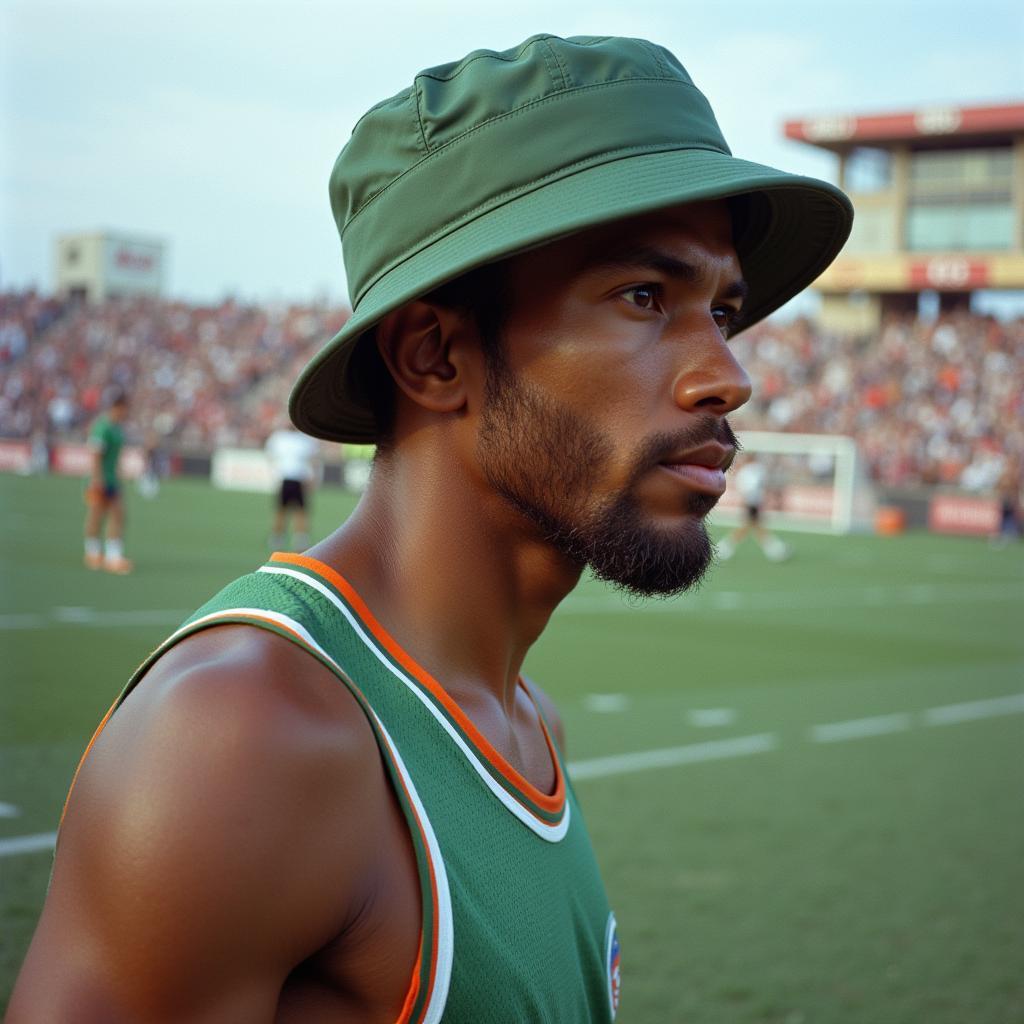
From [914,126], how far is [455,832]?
50.5 m

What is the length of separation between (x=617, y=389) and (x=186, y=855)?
0.76 m

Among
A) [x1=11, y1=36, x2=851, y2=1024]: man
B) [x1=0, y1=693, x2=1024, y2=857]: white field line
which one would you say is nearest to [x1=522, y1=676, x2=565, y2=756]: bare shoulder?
[x1=11, y1=36, x2=851, y2=1024]: man

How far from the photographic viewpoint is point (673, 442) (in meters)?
1.61

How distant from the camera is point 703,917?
515 cm

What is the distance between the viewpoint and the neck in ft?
5.39

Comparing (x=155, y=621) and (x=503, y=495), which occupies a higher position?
(x=503, y=495)

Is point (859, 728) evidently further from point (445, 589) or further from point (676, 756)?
point (445, 589)

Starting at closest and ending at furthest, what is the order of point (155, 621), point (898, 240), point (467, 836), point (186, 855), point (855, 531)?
1. point (186, 855)
2. point (467, 836)
3. point (155, 621)
4. point (855, 531)
5. point (898, 240)

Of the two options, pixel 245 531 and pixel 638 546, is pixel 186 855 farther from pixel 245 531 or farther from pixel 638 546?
pixel 245 531

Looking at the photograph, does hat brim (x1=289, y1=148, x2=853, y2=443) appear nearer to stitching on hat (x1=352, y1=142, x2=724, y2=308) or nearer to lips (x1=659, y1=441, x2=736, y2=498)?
A: stitching on hat (x1=352, y1=142, x2=724, y2=308)

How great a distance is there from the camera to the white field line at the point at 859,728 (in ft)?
28.1

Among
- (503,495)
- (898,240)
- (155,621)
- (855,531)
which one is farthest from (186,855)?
(898,240)

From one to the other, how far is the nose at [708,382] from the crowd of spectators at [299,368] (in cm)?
3048

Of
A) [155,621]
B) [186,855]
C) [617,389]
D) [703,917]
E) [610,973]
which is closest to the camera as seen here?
Result: [186,855]
